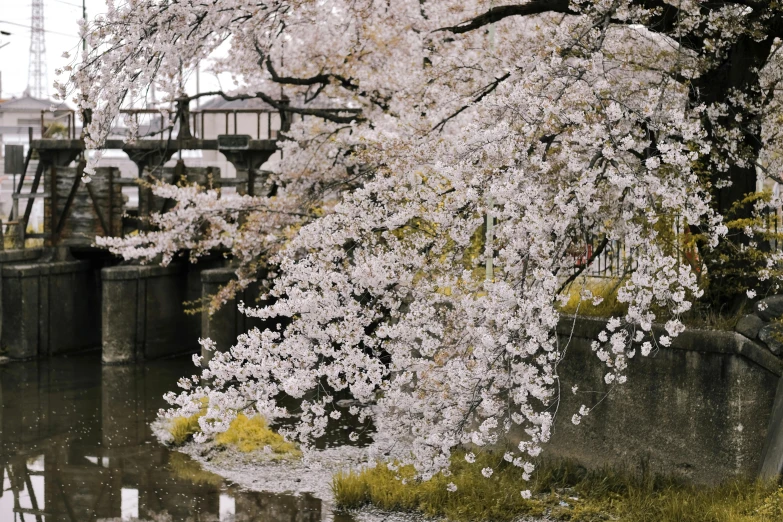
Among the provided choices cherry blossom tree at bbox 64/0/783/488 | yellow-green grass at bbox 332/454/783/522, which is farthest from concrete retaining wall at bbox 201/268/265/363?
yellow-green grass at bbox 332/454/783/522

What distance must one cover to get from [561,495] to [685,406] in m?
1.51

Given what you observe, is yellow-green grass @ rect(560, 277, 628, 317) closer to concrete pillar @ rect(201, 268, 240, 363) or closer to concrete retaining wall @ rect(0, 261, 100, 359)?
concrete pillar @ rect(201, 268, 240, 363)

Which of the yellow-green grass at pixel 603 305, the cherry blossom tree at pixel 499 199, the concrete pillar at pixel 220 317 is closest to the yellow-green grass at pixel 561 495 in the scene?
the cherry blossom tree at pixel 499 199

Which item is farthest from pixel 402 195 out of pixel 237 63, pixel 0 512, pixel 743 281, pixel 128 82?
pixel 237 63

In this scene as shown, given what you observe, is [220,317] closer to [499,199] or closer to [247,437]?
[247,437]

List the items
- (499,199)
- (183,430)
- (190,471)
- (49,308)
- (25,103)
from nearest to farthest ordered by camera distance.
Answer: (499,199) < (190,471) < (183,430) < (49,308) < (25,103)

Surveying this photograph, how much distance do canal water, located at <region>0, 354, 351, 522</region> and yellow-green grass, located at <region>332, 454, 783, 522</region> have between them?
570mm

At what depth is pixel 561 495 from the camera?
9.23 metres

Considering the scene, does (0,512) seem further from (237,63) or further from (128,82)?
(237,63)

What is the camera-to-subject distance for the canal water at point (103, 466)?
10.3 meters

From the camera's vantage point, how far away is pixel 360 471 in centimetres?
1040

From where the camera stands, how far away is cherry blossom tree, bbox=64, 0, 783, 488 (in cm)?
714

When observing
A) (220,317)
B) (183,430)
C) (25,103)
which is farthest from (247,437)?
(25,103)

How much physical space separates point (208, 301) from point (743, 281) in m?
11.6
